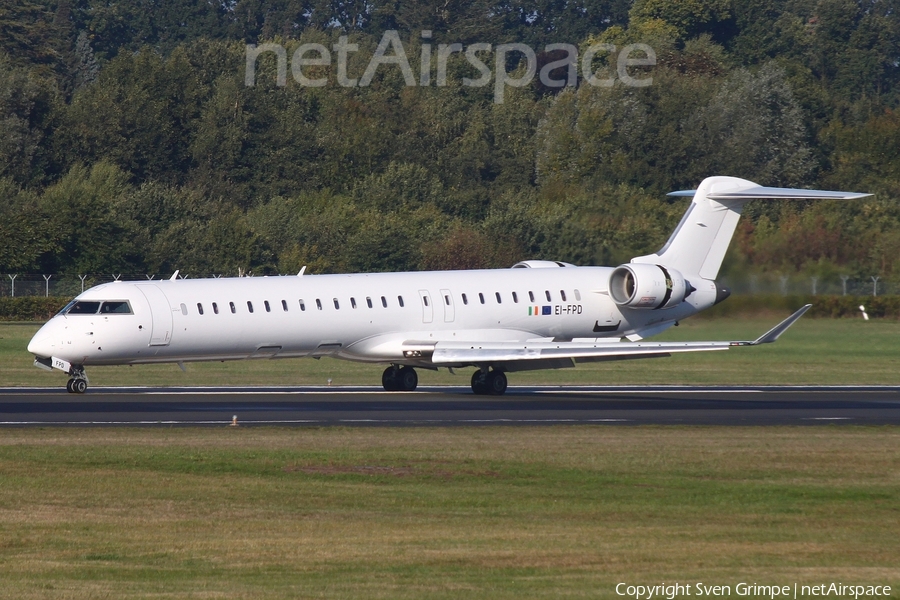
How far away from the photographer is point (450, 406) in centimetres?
3016

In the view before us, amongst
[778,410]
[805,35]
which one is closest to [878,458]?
[778,410]

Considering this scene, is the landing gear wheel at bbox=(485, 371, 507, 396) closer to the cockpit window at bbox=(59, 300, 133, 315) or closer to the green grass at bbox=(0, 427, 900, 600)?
the cockpit window at bbox=(59, 300, 133, 315)

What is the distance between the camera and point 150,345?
3147 cm

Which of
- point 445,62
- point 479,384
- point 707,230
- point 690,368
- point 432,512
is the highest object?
point 445,62

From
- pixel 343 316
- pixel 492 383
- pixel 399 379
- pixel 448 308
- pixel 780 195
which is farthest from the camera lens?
pixel 780 195

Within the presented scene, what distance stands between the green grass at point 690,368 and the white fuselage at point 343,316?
11.4 feet

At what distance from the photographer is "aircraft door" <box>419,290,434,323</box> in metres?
34.7

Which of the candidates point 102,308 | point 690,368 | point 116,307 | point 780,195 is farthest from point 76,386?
point 690,368

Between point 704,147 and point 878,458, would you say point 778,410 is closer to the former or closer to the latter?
point 878,458

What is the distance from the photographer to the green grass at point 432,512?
12820 mm

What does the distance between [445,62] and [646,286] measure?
80821 mm

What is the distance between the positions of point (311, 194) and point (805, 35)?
2137 inches

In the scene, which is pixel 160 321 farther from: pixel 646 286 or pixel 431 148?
pixel 431 148

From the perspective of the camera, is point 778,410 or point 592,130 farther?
point 592,130
